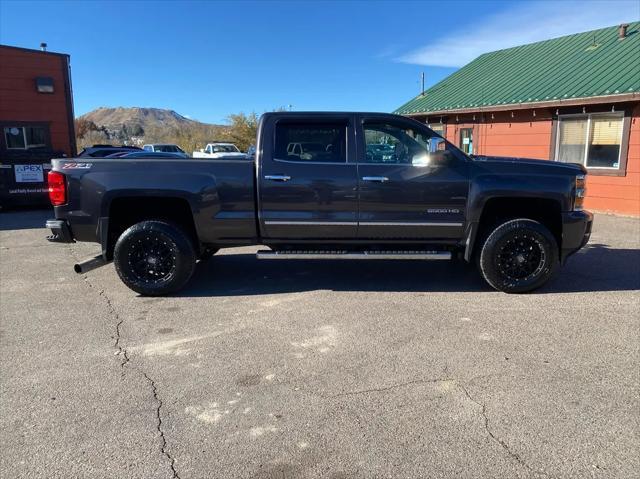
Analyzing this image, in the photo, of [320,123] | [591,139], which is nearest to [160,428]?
[320,123]

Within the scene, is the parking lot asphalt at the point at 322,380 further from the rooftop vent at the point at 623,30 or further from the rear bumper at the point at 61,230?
the rooftop vent at the point at 623,30

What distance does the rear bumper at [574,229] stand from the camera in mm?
5395

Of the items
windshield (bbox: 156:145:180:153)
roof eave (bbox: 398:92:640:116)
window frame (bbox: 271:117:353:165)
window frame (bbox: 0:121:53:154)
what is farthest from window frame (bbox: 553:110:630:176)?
windshield (bbox: 156:145:180:153)

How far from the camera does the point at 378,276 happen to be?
250 inches

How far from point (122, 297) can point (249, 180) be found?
6.62 feet

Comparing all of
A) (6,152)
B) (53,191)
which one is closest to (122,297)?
(53,191)

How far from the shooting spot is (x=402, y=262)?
280 inches

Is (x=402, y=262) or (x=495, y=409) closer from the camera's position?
(x=495, y=409)

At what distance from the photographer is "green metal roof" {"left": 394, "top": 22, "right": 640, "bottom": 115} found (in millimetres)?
11359

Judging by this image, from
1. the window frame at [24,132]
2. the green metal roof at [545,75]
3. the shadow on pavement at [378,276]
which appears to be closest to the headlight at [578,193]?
the shadow on pavement at [378,276]

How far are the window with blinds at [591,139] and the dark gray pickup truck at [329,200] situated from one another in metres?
7.06

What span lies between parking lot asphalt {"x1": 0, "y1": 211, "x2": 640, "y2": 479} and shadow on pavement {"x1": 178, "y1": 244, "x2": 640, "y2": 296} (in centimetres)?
5

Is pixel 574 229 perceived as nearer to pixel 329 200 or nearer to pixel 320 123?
pixel 329 200

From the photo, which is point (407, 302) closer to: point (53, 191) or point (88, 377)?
point (88, 377)
